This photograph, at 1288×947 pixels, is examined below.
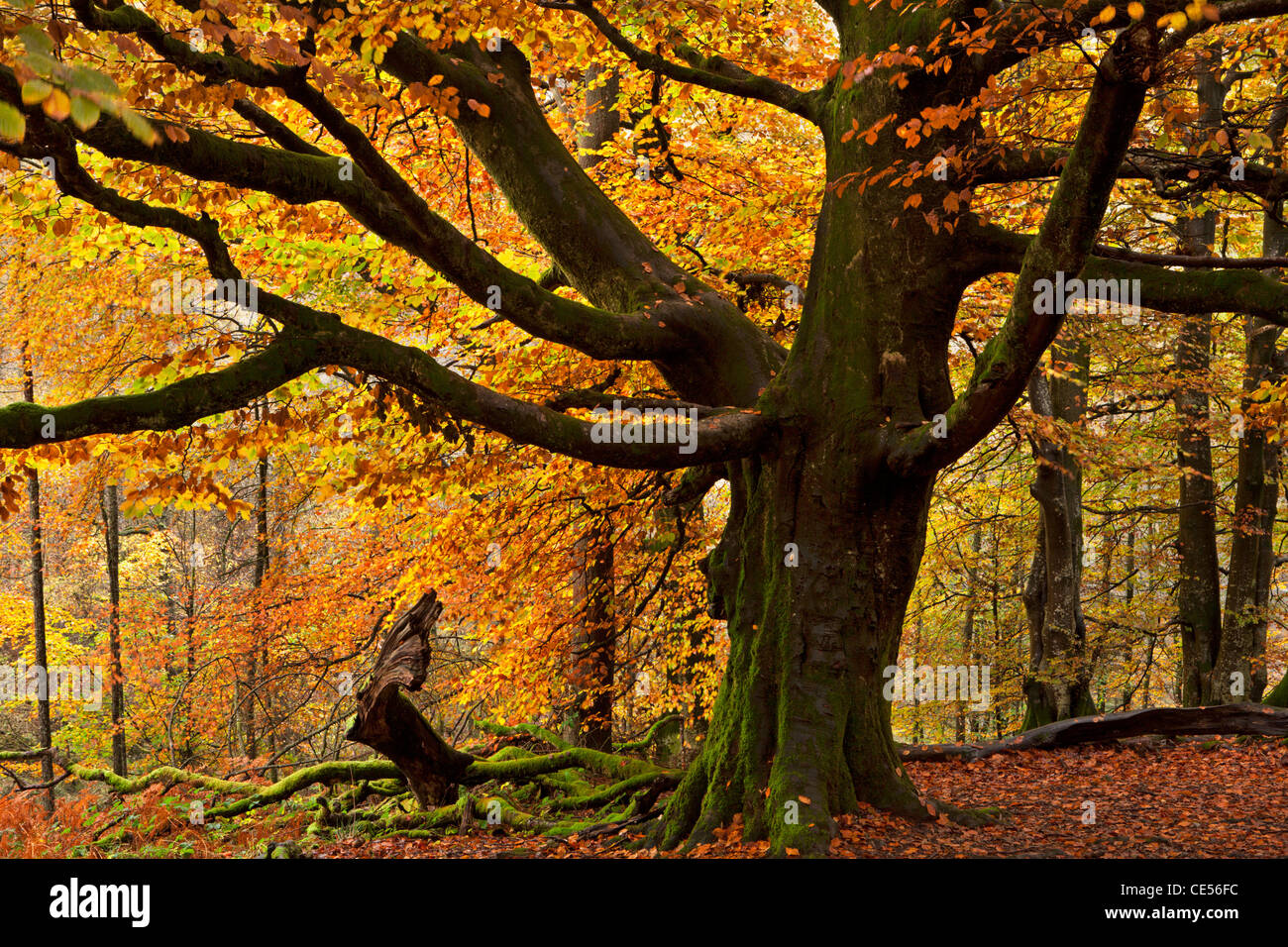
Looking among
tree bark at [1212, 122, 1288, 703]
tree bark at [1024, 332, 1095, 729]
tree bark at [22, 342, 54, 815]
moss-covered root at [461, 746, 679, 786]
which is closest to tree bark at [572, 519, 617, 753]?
moss-covered root at [461, 746, 679, 786]

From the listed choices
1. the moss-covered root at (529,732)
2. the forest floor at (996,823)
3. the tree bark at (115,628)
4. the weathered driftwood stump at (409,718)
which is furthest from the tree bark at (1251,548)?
the tree bark at (115,628)

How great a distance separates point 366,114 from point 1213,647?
39.2 ft

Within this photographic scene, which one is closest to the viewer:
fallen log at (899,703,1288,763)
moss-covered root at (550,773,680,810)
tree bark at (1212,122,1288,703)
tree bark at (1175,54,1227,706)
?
moss-covered root at (550,773,680,810)

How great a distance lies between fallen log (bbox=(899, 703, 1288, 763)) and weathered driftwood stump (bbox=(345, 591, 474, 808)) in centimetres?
480

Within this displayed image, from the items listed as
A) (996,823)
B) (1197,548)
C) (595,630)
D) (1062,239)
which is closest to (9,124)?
(1062,239)

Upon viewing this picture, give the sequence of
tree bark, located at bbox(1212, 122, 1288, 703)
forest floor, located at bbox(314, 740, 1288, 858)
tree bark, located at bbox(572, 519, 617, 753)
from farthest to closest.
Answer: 1. tree bark, located at bbox(1212, 122, 1288, 703)
2. tree bark, located at bbox(572, 519, 617, 753)
3. forest floor, located at bbox(314, 740, 1288, 858)

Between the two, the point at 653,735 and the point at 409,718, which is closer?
the point at 409,718

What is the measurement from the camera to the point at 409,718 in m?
8.60

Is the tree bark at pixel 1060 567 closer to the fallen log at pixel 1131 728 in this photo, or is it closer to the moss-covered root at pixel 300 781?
the fallen log at pixel 1131 728

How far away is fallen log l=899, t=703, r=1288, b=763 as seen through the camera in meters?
10.1

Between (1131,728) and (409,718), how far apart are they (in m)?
7.81

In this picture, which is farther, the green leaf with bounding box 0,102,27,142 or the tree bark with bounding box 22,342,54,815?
the tree bark with bounding box 22,342,54,815

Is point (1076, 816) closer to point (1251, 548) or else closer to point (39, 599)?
point (1251, 548)

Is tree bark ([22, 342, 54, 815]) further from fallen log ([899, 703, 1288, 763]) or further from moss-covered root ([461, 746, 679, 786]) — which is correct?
fallen log ([899, 703, 1288, 763])
